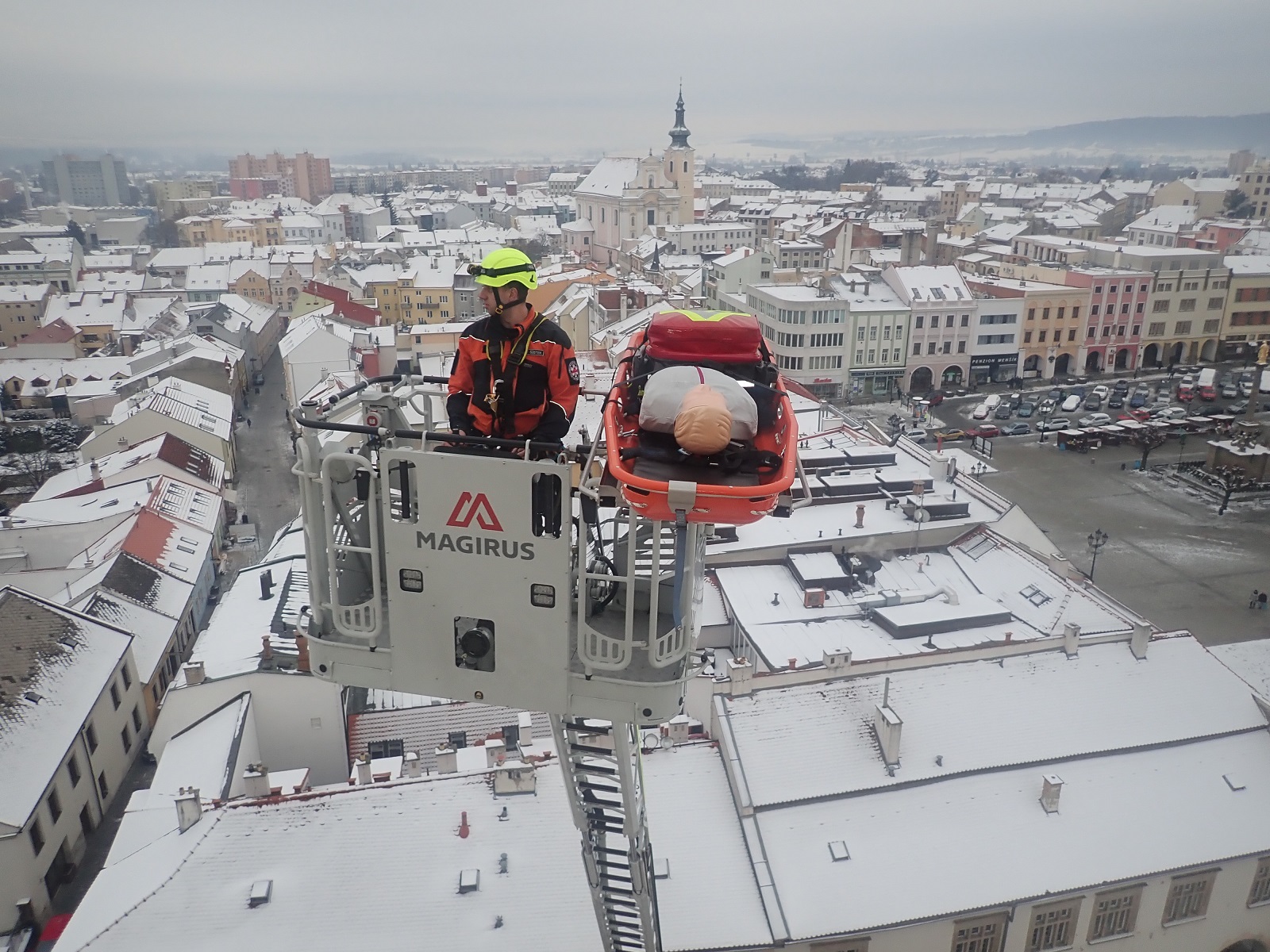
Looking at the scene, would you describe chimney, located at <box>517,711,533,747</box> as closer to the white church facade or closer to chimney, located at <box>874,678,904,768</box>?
chimney, located at <box>874,678,904,768</box>

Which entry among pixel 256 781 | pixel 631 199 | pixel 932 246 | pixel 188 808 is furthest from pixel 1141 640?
pixel 631 199

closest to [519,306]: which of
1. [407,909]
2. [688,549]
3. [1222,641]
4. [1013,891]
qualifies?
[688,549]

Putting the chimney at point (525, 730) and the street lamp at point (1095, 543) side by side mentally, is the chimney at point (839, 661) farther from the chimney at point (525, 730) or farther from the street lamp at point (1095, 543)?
the street lamp at point (1095, 543)

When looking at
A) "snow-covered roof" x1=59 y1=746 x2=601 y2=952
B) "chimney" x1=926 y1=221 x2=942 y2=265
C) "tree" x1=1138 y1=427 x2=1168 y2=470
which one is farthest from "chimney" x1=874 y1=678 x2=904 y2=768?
"chimney" x1=926 y1=221 x2=942 y2=265

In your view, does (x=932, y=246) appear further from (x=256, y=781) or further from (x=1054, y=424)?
(x=256, y=781)

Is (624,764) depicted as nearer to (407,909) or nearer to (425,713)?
(407,909)
